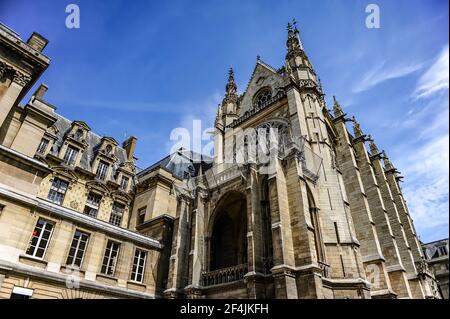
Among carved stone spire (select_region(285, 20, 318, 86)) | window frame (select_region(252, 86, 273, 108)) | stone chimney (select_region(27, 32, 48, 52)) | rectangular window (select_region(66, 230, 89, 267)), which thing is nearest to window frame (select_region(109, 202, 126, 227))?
rectangular window (select_region(66, 230, 89, 267))

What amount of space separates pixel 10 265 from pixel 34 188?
11.1ft

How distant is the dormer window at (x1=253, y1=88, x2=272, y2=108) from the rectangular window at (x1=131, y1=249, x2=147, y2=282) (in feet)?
53.6

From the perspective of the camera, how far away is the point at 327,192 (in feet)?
55.0

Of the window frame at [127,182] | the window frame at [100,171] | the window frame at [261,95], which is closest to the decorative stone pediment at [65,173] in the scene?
the window frame at [100,171]

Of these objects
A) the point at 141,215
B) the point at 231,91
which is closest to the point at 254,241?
the point at 141,215

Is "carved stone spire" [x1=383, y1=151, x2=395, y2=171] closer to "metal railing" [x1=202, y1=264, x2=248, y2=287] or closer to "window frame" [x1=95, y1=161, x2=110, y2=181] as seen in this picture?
"metal railing" [x1=202, y1=264, x2=248, y2=287]

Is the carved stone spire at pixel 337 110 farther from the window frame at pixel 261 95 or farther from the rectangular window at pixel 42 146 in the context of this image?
the rectangular window at pixel 42 146

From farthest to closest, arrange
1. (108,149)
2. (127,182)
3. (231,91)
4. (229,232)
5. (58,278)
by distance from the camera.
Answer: (231,91)
(127,182)
(108,149)
(229,232)
(58,278)

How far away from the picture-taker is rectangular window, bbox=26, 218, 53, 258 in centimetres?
1162

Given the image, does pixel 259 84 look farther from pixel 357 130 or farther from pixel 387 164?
pixel 387 164

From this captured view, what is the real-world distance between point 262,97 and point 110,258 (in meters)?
19.0

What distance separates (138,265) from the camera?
1526cm
